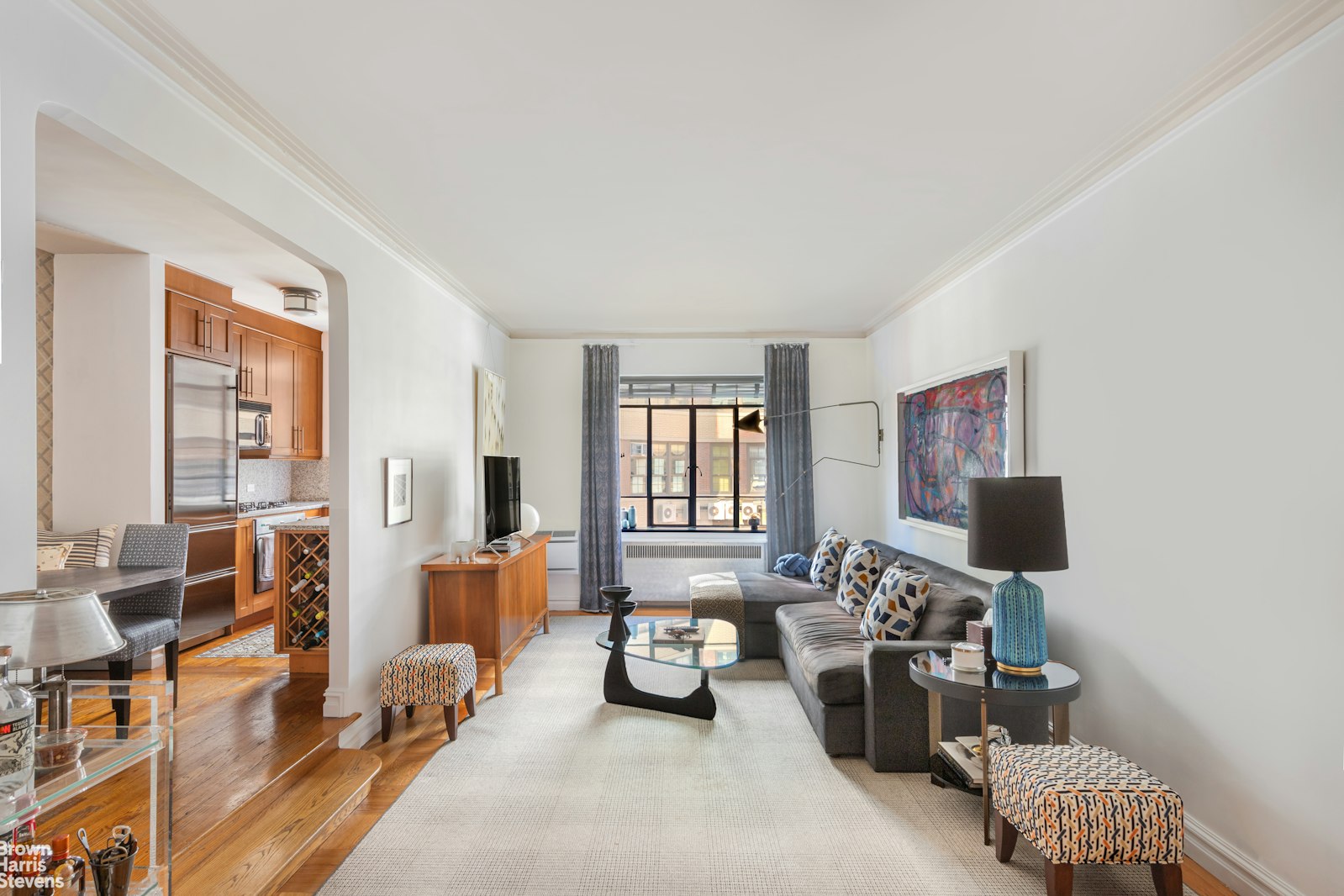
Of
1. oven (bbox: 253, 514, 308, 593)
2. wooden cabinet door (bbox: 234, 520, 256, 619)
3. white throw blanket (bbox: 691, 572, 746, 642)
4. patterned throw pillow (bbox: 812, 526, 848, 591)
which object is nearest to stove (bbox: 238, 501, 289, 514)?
oven (bbox: 253, 514, 308, 593)

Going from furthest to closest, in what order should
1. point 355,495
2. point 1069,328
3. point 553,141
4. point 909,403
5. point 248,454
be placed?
point 248,454, point 909,403, point 355,495, point 1069,328, point 553,141

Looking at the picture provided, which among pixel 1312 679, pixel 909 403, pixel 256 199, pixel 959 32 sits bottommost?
pixel 1312 679

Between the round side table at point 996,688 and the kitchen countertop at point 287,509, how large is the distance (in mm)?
5118

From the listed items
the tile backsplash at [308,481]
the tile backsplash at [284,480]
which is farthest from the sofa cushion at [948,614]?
the tile backsplash at [308,481]

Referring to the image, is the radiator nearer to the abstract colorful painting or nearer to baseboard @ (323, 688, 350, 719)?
the abstract colorful painting

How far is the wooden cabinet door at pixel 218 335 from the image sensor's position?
5148mm

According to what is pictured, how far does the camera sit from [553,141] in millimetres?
2756

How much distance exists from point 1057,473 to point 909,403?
7.04ft

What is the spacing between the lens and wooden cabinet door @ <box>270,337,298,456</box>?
6152mm

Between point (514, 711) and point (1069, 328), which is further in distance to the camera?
point (514, 711)

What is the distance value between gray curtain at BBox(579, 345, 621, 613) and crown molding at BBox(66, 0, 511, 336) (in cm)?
296

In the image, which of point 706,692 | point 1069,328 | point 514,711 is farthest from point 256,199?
point 1069,328

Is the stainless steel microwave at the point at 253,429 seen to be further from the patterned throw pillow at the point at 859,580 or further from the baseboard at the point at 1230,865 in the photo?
the baseboard at the point at 1230,865

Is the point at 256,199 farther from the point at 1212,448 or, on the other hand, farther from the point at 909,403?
the point at 909,403
